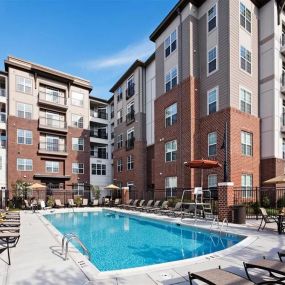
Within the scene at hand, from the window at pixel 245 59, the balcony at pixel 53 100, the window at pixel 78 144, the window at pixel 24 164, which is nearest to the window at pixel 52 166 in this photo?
the window at pixel 24 164

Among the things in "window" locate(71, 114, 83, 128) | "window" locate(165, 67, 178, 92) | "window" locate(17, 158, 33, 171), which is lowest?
"window" locate(17, 158, 33, 171)

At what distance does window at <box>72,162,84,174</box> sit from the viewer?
35.8 m

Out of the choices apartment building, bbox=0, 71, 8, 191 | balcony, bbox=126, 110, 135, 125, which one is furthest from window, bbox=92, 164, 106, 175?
apartment building, bbox=0, 71, 8, 191

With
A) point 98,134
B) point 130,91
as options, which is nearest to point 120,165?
point 98,134

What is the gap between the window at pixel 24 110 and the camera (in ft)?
105

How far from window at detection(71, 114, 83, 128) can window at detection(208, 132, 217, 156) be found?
858 inches

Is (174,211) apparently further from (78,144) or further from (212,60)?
(78,144)

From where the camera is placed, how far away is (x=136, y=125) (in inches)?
1227

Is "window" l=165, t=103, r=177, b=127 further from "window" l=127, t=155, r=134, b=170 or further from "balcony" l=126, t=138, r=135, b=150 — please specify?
"window" l=127, t=155, r=134, b=170

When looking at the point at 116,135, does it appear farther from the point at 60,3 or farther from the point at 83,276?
the point at 83,276

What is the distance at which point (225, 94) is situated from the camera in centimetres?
1941

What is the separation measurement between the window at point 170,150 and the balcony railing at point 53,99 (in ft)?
57.2

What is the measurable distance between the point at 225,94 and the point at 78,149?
23215 mm

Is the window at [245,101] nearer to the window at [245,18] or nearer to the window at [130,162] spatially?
the window at [245,18]
